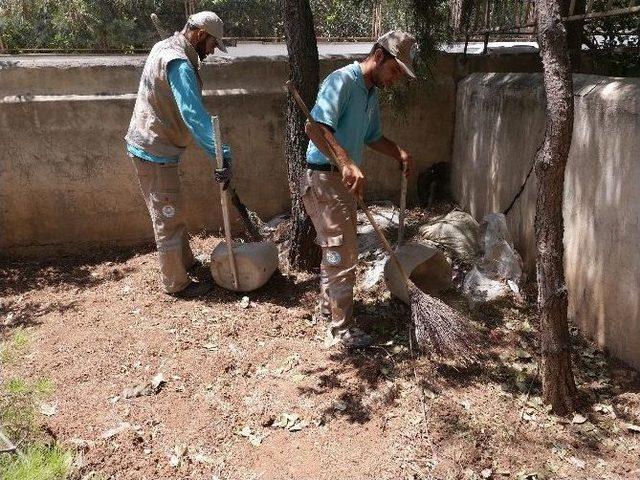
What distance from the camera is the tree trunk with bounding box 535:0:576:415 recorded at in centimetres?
266

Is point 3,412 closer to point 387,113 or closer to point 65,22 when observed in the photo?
point 387,113

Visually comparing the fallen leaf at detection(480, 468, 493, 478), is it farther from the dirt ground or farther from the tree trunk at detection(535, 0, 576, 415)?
the tree trunk at detection(535, 0, 576, 415)

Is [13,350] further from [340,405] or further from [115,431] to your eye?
[340,405]

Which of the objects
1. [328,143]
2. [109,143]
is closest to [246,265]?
[328,143]

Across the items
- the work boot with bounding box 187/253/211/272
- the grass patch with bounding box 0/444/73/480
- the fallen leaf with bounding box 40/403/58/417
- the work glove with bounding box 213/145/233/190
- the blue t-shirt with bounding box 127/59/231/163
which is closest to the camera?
the grass patch with bounding box 0/444/73/480

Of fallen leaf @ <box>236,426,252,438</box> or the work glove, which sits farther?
the work glove

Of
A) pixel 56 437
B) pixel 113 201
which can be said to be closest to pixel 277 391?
pixel 56 437

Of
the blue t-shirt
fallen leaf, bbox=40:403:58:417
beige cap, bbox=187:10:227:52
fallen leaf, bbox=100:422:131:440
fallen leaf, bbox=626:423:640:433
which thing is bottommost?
fallen leaf, bbox=626:423:640:433

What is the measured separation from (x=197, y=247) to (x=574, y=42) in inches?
161

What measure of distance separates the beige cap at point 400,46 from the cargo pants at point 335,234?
0.81 metres

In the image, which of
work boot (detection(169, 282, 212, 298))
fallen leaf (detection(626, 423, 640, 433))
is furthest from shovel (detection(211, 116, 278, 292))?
fallen leaf (detection(626, 423, 640, 433))

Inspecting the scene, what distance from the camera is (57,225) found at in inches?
221

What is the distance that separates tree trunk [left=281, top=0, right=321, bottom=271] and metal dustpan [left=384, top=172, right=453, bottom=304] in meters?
0.93

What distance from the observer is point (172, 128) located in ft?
14.0
